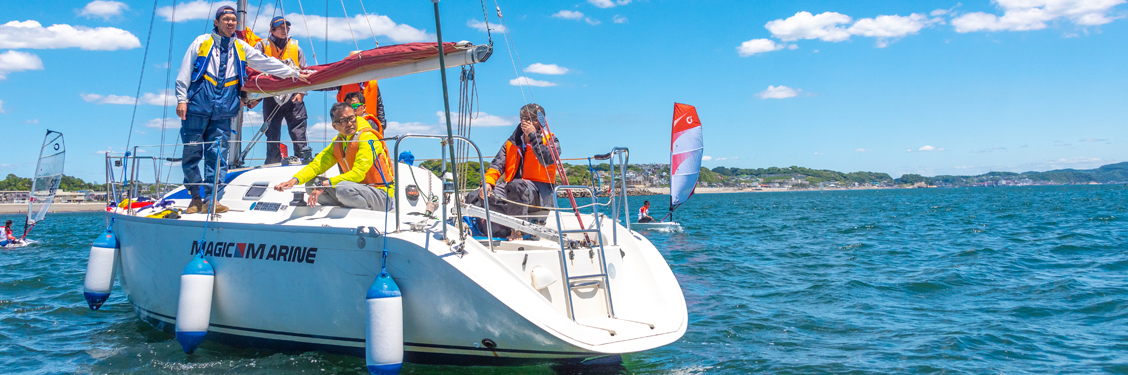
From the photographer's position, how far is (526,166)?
5.99 metres

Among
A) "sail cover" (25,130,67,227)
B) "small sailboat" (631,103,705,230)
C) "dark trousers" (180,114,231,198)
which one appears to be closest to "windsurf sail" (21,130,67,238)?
"sail cover" (25,130,67,227)

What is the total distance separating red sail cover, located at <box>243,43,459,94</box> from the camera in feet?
18.4

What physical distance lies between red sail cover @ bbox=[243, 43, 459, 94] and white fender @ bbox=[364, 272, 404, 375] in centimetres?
199

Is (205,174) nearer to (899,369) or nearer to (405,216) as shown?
(405,216)

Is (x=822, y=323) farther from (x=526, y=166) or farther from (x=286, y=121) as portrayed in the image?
(x=286, y=121)

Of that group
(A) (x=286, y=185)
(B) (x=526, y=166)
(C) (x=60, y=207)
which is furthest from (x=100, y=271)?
(C) (x=60, y=207)

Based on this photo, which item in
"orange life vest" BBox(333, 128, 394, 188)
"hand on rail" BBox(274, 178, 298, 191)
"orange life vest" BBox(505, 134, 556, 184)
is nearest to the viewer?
"hand on rail" BBox(274, 178, 298, 191)

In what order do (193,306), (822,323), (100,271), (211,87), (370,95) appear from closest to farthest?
(193,306) → (211,87) → (100,271) → (822,323) → (370,95)

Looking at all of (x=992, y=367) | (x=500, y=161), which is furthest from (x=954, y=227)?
(x=500, y=161)

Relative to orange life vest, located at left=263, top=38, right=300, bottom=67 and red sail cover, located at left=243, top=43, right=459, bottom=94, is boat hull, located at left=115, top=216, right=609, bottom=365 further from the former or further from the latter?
orange life vest, located at left=263, top=38, right=300, bottom=67

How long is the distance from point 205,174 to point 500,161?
264cm

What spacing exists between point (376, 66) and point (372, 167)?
995mm

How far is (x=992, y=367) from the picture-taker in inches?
207

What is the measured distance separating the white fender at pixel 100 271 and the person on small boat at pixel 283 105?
2.02 m
